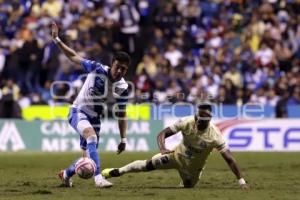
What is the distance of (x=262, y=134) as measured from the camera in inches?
963

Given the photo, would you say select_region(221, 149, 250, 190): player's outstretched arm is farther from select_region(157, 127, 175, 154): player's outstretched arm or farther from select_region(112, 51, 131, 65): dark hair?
select_region(112, 51, 131, 65): dark hair

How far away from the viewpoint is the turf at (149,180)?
13094 millimetres

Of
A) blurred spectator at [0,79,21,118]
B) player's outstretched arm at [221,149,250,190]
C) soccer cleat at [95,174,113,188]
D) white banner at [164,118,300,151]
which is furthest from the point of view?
blurred spectator at [0,79,21,118]

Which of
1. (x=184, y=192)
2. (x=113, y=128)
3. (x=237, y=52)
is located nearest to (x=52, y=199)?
(x=184, y=192)

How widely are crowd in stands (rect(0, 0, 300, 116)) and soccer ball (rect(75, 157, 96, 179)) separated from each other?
11195 mm

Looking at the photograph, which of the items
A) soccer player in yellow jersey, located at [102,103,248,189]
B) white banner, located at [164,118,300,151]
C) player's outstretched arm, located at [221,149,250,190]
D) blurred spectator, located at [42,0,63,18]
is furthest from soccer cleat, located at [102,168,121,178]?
blurred spectator, located at [42,0,63,18]

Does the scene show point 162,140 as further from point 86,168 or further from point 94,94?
point 94,94

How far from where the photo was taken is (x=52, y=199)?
490 inches

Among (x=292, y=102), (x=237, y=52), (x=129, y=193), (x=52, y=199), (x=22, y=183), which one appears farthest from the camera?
(x=237, y=52)

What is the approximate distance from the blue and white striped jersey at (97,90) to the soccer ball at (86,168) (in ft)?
3.11

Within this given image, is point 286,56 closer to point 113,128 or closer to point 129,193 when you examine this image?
point 113,128

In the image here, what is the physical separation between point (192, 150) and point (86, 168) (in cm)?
181

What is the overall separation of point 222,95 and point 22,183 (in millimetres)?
11394

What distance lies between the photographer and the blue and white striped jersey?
14.0m
